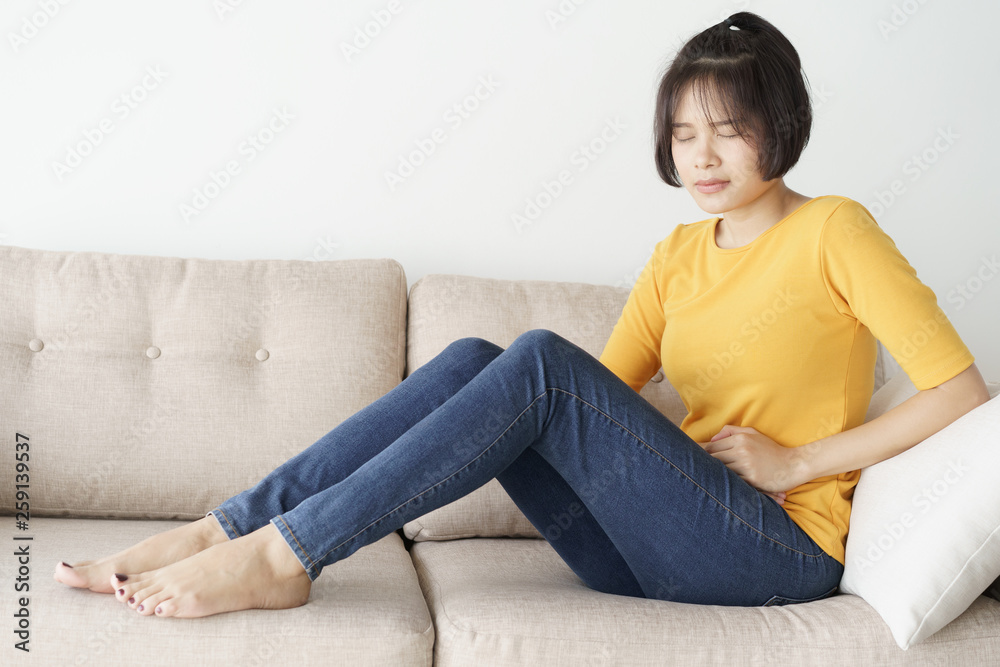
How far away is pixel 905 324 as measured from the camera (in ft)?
3.27

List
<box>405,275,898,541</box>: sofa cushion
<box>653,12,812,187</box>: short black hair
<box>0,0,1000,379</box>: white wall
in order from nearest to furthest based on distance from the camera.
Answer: <box>653,12,812,187</box>: short black hair < <box>405,275,898,541</box>: sofa cushion < <box>0,0,1000,379</box>: white wall

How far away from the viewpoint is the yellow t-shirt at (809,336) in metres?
1.01

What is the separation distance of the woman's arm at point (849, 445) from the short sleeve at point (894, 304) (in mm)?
33

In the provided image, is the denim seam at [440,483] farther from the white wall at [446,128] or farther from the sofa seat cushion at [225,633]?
the white wall at [446,128]

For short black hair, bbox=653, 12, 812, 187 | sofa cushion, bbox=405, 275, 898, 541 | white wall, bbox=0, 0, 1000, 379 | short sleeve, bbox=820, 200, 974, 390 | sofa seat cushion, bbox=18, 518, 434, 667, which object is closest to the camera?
sofa seat cushion, bbox=18, 518, 434, 667

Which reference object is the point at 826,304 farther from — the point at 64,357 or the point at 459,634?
the point at 64,357

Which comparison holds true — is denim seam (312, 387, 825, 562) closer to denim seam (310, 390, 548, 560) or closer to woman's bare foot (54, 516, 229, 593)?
denim seam (310, 390, 548, 560)

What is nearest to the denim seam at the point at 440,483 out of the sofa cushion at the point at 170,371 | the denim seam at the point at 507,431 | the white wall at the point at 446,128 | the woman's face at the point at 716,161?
the denim seam at the point at 507,431

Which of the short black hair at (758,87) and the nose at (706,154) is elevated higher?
the short black hair at (758,87)

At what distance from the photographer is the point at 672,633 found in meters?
0.97

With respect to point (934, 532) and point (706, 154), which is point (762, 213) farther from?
point (934, 532)

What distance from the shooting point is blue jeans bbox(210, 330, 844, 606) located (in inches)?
36.8

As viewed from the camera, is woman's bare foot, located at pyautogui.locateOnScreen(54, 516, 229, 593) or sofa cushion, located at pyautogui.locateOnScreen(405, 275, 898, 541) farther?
sofa cushion, located at pyautogui.locateOnScreen(405, 275, 898, 541)

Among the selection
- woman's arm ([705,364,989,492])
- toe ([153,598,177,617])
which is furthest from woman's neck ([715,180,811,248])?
toe ([153,598,177,617])
